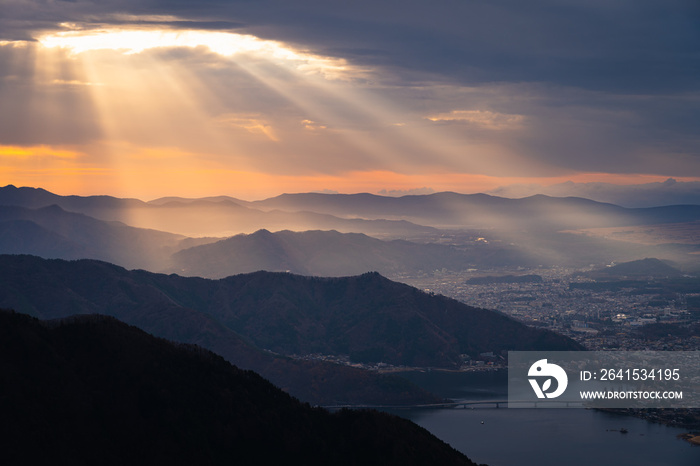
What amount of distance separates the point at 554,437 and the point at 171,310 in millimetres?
56905

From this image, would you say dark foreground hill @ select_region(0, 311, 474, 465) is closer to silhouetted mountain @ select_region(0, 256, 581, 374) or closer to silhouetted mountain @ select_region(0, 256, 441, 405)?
silhouetted mountain @ select_region(0, 256, 441, 405)

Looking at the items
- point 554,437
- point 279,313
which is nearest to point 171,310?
point 279,313

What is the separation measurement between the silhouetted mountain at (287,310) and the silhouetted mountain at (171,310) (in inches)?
7.9

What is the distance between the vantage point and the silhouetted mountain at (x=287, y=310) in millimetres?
115312

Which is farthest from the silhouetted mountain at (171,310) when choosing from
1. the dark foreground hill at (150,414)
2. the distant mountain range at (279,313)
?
the dark foreground hill at (150,414)

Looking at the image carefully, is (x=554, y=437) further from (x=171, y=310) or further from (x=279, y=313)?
(x=279, y=313)

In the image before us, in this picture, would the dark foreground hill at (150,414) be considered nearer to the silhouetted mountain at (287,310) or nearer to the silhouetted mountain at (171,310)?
the silhouetted mountain at (171,310)

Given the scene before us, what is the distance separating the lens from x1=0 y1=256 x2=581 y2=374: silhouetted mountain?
115 meters

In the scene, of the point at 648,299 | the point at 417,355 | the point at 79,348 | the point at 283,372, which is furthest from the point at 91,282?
the point at 648,299

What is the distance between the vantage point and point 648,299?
18650 centimetres

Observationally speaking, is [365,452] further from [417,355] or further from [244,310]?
[244,310]

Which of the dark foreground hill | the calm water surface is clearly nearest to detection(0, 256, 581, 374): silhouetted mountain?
the calm water surface

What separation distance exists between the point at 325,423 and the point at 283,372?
175ft

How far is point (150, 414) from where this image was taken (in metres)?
45.0
